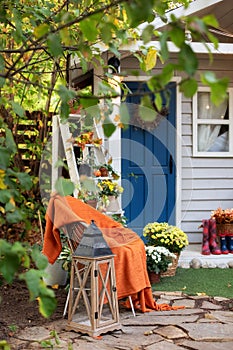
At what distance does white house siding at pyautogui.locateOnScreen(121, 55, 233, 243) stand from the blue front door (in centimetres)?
15

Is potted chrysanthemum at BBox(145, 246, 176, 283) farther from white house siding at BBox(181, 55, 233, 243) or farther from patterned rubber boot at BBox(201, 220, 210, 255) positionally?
white house siding at BBox(181, 55, 233, 243)

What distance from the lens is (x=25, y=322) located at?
3920 millimetres

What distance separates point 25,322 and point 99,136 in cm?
223

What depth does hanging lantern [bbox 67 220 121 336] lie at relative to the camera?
141 inches

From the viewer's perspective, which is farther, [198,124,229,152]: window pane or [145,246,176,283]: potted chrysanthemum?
[198,124,229,152]: window pane

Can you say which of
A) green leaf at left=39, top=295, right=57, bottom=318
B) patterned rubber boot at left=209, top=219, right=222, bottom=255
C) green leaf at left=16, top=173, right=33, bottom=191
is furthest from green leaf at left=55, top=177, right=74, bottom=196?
patterned rubber boot at left=209, top=219, right=222, bottom=255

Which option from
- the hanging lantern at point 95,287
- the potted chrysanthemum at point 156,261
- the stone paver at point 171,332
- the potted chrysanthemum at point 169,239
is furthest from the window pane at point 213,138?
the stone paver at point 171,332

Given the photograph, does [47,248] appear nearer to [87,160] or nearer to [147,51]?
[87,160]

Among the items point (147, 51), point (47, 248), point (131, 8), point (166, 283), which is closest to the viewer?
point (131, 8)

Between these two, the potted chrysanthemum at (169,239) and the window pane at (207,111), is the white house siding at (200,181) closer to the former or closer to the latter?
the window pane at (207,111)

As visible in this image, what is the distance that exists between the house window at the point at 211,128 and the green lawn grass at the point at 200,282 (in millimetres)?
1479

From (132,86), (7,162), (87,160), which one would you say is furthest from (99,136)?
(7,162)

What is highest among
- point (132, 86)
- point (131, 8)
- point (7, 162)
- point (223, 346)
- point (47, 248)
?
point (132, 86)

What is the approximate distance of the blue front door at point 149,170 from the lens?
20.1 ft
